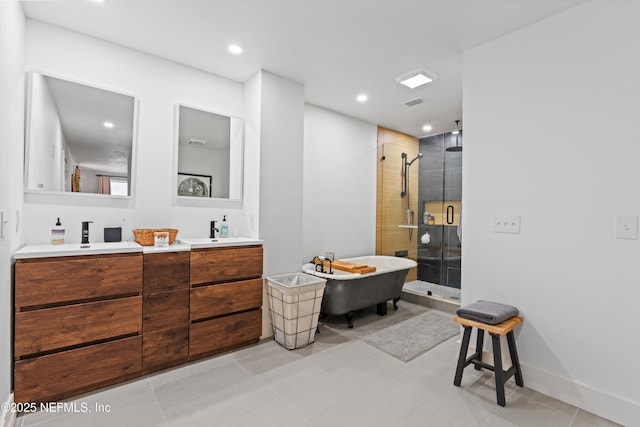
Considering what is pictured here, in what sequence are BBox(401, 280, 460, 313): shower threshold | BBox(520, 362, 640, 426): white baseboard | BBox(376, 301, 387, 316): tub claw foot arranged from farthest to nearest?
BBox(401, 280, 460, 313): shower threshold, BBox(376, 301, 387, 316): tub claw foot, BBox(520, 362, 640, 426): white baseboard

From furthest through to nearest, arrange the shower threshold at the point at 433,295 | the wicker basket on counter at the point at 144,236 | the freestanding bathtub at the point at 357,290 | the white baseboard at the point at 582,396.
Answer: the shower threshold at the point at 433,295 < the freestanding bathtub at the point at 357,290 < the wicker basket on counter at the point at 144,236 < the white baseboard at the point at 582,396

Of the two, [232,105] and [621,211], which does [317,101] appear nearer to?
[232,105]

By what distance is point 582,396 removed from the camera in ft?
6.40

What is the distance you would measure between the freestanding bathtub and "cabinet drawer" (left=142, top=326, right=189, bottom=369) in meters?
1.38

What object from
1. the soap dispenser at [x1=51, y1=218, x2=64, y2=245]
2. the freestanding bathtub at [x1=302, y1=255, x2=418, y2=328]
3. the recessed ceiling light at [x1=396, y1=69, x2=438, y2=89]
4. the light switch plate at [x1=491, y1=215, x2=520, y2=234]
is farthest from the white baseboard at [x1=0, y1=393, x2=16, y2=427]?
the recessed ceiling light at [x1=396, y1=69, x2=438, y2=89]

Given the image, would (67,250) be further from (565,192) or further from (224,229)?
(565,192)

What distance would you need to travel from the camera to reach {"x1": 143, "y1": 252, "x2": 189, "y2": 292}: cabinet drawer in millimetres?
2248

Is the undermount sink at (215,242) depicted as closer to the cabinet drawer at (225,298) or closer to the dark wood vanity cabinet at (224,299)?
the dark wood vanity cabinet at (224,299)

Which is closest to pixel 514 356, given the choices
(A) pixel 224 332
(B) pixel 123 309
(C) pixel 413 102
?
(A) pixel 224 332

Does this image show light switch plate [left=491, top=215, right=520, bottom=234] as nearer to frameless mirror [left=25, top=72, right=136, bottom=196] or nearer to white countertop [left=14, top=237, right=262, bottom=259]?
white countertop [left=14, top=237, right=262, bottom=259]

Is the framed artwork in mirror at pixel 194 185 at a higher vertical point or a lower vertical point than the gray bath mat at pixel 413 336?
higher

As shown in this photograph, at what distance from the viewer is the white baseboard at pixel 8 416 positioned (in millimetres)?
1582

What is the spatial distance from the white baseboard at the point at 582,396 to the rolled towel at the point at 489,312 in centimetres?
44

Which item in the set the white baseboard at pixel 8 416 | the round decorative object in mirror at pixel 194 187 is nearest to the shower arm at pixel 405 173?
the round decorative object in mirror at pixel 194 187
